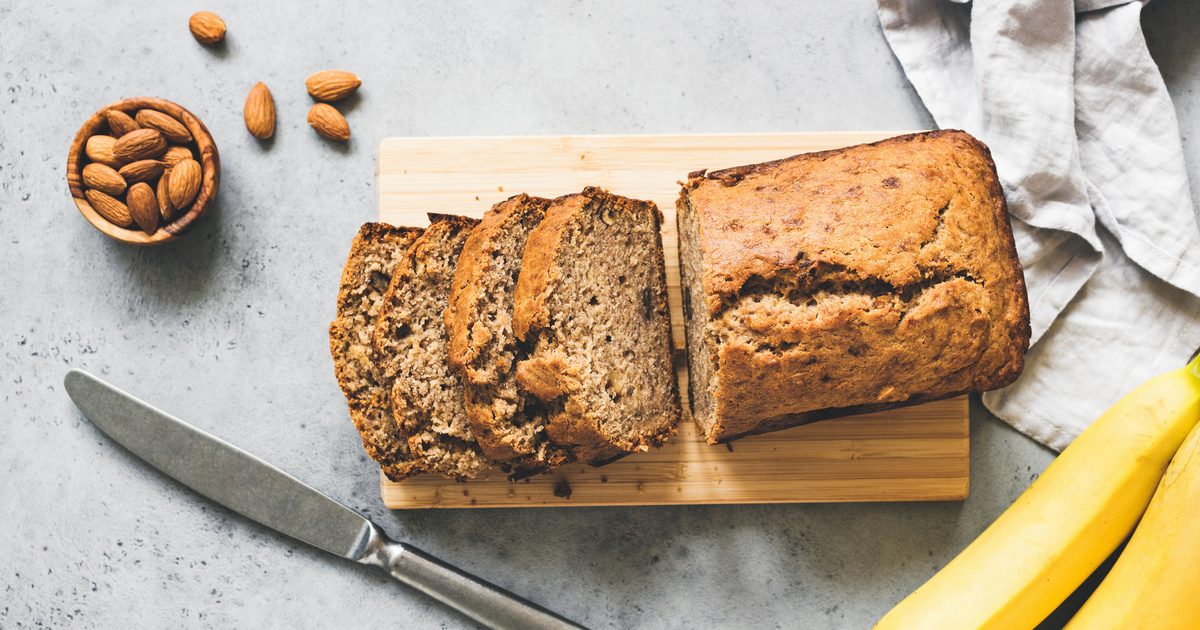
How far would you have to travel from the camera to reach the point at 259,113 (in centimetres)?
264

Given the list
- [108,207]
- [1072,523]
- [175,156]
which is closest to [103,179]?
[108,207]

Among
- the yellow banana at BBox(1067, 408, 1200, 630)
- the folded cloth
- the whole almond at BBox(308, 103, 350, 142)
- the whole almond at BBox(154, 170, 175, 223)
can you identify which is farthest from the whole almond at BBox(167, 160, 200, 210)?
the yellow banana at BBox(1067, 408, 1200, 630)

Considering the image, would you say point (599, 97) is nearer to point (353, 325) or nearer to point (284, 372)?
point (353, 325)

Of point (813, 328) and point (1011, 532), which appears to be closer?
point (813, 328)

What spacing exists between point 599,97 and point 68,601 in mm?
2444

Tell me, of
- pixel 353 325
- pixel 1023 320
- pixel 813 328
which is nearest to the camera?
pixel 813 328

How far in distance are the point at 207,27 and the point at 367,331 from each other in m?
1.21

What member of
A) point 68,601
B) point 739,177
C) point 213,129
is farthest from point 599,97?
point 68,601

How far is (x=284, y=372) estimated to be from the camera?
2.66 metres

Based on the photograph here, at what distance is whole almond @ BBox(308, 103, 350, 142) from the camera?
8.66 feet

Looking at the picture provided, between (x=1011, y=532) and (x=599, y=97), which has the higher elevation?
(x=599, y=97)

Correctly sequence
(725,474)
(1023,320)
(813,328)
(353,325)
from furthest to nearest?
(725,474), (353,325), (1023,320), (813,328)

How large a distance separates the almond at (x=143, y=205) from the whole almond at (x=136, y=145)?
82 millimetres

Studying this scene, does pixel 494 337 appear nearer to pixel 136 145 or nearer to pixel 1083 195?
pixel 136 145
